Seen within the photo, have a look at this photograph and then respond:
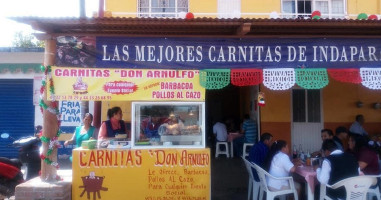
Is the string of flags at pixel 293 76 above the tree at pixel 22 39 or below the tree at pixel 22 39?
below

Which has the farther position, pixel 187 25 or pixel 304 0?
pixel 304 0

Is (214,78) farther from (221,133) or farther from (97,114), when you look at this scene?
(221,133)

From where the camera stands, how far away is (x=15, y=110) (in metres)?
11.5

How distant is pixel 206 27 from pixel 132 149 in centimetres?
220

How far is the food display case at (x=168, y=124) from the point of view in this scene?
591cm

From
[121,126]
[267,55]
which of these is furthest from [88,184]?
[267,55]

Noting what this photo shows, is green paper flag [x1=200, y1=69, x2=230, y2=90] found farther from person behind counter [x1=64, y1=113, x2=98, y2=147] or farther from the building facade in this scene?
the building facade

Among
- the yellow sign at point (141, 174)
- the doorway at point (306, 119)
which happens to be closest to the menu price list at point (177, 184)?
the yellow sign at point (141, 174)

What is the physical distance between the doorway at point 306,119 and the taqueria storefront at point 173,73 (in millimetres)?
4190

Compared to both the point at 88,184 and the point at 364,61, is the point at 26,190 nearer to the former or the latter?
the point at 88,184

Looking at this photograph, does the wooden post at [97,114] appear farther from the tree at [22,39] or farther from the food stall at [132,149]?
the tree at [22,39]

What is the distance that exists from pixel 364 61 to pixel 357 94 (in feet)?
14.5

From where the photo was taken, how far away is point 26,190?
5500 mm

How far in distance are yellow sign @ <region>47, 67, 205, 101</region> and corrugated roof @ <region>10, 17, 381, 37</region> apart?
0.62 m
